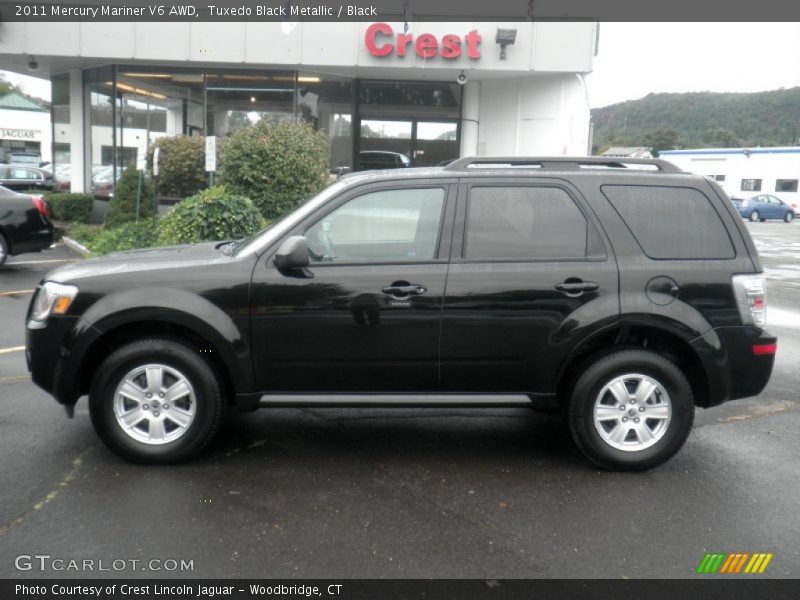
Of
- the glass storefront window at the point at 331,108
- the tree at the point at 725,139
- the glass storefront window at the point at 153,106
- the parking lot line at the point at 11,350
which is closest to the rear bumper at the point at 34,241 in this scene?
the parking lot line at the point at 11,350

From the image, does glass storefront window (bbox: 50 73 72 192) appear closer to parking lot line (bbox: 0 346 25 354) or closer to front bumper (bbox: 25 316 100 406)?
parking lot line (bbox: 0 346 25 354)

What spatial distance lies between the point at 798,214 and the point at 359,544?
51.0m

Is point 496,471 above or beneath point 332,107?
beneath

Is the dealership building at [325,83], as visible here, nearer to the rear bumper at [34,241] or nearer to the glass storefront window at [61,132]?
the glass storefront window at [61,132]

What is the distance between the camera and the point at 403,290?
447 cm

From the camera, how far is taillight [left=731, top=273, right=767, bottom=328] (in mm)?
4523

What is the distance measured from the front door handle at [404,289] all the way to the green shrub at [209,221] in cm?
630

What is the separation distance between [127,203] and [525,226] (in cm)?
1275

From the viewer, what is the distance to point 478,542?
3689 mm

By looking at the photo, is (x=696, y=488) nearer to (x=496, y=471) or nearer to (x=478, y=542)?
(x=496, y=471)

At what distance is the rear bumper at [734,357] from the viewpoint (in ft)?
14.8
